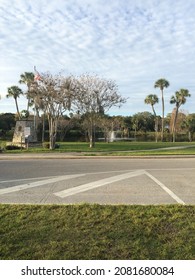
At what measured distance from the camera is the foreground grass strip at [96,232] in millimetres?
3781

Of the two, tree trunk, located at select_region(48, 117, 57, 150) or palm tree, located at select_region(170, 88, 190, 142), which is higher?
palm tree, located at select_region(170, 88, 190, 142)

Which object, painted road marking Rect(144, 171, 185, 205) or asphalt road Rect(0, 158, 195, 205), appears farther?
asphalt road Rect(0, 158, 195, 205)

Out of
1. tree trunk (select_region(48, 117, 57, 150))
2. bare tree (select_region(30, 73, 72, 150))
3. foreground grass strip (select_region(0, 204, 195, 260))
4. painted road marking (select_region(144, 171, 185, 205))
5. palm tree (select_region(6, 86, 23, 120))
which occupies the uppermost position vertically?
palm tree (select_region(6, 86, 23, 120))

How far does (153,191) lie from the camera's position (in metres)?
7.96

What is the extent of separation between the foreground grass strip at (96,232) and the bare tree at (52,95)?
2127 centimetres

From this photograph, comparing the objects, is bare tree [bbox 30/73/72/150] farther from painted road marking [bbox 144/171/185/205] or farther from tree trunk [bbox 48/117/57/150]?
painted road marking [bbox 144/171/185/205]

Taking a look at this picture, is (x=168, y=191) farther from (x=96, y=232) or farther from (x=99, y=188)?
(x=96, y=232)

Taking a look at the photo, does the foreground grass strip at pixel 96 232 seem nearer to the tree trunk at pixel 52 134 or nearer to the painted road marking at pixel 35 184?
the painted road marking at pixel 35 184

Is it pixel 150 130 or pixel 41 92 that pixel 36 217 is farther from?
pixel 150 130

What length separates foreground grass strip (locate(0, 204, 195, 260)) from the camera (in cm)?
378

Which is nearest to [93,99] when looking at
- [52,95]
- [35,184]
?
[52,95]

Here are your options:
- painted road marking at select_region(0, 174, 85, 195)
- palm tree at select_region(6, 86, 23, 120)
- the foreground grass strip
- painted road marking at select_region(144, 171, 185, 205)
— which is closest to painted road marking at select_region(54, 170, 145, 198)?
painted road marking at select_region(144, 171, 185, 205)

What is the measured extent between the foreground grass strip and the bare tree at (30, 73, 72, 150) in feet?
69.8
